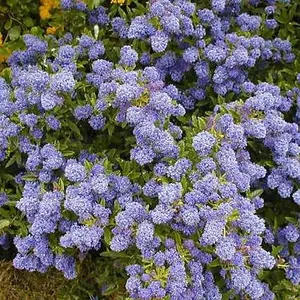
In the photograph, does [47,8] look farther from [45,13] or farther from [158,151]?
[158,151]

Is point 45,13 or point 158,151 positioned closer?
point 158,151

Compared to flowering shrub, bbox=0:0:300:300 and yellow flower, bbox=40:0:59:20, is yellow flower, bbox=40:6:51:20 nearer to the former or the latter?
yellow flower, bbox=40:0:59:20

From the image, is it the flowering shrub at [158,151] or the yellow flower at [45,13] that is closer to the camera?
the flowering shrub at [158,151]

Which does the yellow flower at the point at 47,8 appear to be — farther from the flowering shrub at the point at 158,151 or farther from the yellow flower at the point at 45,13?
the flowering shrub at the point at 158,151

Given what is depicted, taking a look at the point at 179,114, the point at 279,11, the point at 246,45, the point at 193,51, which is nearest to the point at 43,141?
the point at 179,114

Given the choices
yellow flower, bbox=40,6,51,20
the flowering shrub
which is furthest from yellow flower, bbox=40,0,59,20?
the flowering shrub

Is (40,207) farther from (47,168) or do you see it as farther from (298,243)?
(298,243)

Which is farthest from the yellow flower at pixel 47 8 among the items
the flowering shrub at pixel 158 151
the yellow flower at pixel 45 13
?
the flowering shrub at pixel 158 151

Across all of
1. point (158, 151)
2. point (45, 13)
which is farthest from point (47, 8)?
point (158, 151)

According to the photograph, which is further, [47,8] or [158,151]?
[47,8]
